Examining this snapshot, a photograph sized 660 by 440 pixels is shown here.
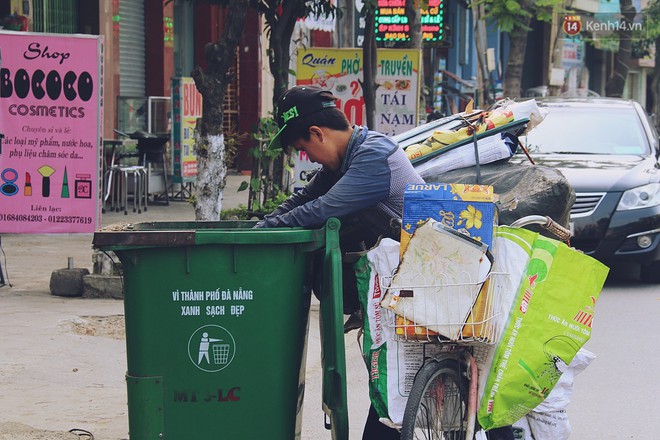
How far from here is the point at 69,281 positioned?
964 cm

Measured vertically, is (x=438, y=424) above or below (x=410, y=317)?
below

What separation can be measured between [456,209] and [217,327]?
103cm

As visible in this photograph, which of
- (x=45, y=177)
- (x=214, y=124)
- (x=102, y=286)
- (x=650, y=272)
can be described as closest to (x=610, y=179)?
(x=650, y=272)

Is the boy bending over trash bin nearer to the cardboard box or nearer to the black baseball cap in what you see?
the black baseball cap

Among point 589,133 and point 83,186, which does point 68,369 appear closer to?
point 83,186

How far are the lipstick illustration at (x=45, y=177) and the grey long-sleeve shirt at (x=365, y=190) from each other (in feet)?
16.7

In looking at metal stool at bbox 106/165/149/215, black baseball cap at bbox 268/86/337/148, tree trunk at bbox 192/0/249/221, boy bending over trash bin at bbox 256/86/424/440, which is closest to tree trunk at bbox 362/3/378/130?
tree trunk at bbox 192/0/249/221

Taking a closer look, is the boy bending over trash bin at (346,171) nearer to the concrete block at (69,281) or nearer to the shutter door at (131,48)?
the concrete block at (69,281)

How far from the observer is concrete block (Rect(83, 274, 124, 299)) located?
951cm

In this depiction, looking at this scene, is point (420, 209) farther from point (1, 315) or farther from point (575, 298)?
point (1, 315)

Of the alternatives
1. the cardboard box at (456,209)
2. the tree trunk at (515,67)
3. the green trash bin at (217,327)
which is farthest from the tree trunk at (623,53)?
the green trash bin at (217,327)

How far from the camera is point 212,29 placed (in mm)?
21531

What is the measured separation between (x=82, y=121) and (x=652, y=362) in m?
4.86

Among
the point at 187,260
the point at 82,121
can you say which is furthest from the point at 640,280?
the point at 187,260
